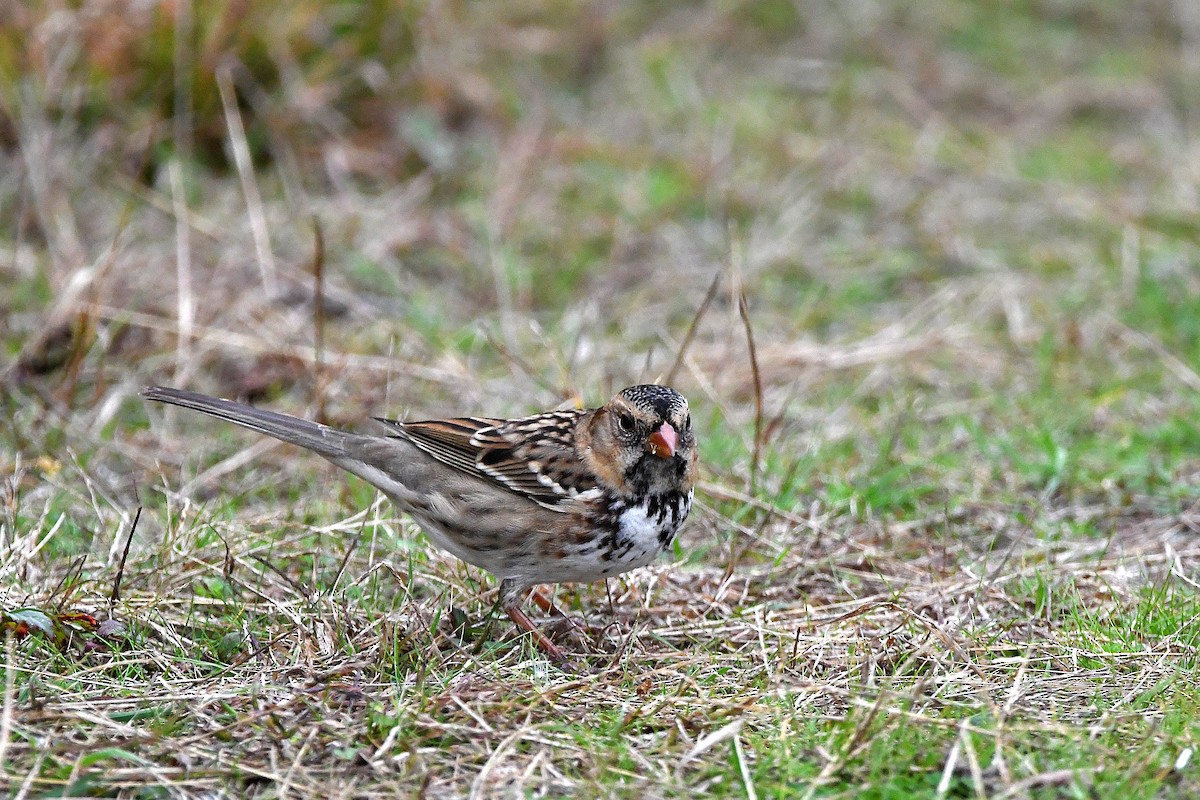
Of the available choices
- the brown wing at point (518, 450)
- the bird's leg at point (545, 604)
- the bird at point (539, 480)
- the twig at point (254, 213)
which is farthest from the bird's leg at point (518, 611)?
the twig at point (254, 213)

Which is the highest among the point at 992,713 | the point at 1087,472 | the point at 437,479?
the point at 437,479

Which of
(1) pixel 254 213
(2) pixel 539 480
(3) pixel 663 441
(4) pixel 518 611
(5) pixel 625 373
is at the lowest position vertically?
(5) pixel 625 373

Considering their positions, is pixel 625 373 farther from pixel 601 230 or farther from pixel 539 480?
pixel 539 480

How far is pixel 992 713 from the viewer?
3809 millimetres

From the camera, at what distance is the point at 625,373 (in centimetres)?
679

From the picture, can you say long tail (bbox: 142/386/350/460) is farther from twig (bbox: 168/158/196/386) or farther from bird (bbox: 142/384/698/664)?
twig (bbox: 168/158/196/386)

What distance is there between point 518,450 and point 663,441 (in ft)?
1.94

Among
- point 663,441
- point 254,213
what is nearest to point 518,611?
point 663,441

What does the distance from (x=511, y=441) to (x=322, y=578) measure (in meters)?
0.78

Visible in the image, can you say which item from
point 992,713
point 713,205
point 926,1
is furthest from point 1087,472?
point 926,1

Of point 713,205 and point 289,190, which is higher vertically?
point 289,190

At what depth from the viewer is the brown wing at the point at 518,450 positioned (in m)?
4.57

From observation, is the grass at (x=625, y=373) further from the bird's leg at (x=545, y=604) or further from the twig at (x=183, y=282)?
the bird's leg at (x=545, y=604)

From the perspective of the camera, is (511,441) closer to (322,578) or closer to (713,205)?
(322,578)
